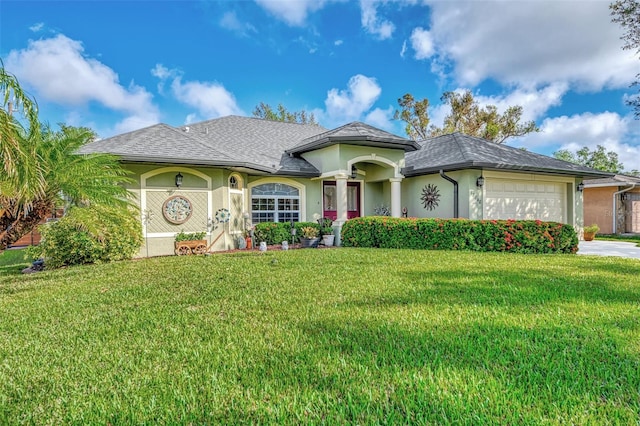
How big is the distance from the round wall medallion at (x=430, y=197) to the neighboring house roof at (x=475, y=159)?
84 cm

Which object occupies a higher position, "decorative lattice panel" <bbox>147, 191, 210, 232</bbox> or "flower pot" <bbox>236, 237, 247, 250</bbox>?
"decorative lattice panel" <bbox>147, 191, 210, 232</bbox>

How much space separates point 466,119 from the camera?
2914cm

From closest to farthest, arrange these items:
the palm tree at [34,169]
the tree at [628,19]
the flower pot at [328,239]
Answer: the palm tree at [34,169]
the flower pot at [328,239]
the tree at [628,19]

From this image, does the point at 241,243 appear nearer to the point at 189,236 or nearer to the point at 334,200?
the point at 189,236

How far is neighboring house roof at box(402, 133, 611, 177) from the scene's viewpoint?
1231 cm

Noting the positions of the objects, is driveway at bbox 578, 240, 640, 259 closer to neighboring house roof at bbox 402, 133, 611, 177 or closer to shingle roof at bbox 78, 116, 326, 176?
neighboring house roof at bbox 402, 133, 611, 177

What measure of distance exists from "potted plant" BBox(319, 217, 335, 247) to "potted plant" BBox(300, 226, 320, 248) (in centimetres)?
39

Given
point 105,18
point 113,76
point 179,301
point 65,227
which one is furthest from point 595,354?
point 113,76

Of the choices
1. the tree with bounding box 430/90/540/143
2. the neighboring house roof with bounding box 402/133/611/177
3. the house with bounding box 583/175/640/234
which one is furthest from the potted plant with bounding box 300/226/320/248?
the tree with bounding box 430/90/540/143

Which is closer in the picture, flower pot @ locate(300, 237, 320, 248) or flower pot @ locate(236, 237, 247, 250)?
flower pot @ locate(236, 237, 247, 250)

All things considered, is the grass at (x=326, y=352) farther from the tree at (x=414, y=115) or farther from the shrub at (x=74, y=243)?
the tree at (x=414, y=115)

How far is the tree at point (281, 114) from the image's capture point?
35656mm

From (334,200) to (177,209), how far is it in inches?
261

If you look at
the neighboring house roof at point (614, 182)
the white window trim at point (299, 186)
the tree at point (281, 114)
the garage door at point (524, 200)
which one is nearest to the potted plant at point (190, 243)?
the white window trim at point (299, 186)
